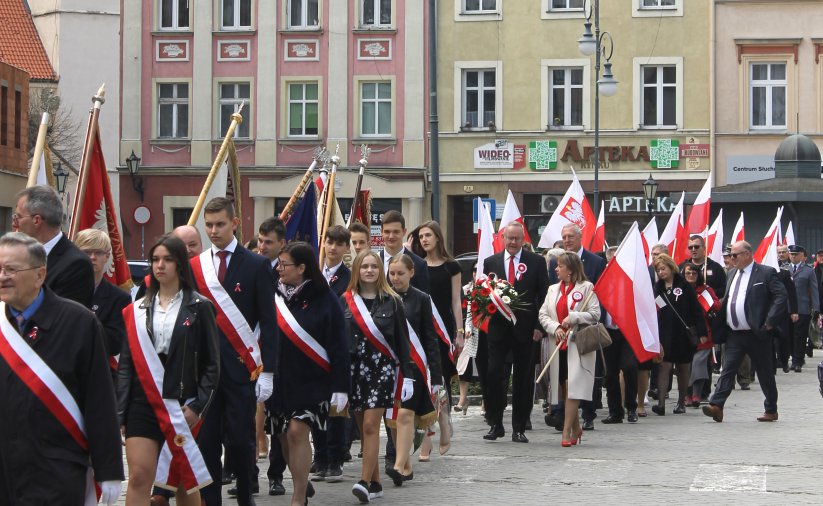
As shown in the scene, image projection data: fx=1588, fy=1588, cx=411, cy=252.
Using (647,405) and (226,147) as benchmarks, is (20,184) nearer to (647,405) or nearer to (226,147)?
(647,405)

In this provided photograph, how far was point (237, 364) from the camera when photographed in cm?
898

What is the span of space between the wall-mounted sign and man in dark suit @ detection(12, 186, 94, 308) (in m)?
36.9

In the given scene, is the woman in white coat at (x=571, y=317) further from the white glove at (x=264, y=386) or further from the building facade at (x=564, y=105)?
the building facade at (x=564, y=105)

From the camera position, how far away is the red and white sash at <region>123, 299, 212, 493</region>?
788 cm

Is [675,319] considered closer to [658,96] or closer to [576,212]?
[576,212]

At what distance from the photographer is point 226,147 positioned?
42.9ft

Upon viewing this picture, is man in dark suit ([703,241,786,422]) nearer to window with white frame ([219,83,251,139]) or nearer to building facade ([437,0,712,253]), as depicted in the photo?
building facade ([437,0,712,253])

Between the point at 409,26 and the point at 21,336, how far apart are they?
3820cm

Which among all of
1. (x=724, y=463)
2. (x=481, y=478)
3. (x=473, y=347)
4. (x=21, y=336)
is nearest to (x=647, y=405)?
(x=473, y=347)

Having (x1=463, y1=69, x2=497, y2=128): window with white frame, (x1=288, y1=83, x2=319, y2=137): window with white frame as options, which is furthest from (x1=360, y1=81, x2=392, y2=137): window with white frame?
(x1=463, y1=69, x2=497, y2=128): window with white frame

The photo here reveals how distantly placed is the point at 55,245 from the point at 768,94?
37.4 meters

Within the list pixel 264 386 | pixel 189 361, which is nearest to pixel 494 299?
pixel 264 386

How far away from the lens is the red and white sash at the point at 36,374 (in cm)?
609

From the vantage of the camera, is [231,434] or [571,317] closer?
[231,434]
